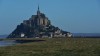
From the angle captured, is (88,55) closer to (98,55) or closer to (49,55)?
(98,55)

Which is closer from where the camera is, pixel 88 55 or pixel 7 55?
pixel 88 55

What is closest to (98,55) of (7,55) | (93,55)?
(93,55)

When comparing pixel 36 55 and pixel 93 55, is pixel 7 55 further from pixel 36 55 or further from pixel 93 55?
pixel 93 55

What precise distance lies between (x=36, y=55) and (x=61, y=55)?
15.8 ft

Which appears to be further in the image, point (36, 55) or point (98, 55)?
point (36, 55)

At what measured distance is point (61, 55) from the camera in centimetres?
5609

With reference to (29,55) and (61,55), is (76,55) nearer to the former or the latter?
(61,55)

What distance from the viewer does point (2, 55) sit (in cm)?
6119

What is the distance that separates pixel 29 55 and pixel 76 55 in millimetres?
9158

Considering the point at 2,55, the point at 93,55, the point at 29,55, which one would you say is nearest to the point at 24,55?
the point at 29,55

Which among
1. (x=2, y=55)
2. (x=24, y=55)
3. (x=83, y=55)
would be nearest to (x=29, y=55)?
(x=24, y=55)

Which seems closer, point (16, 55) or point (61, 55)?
point (61, 55)

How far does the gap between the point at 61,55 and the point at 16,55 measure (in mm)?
8837

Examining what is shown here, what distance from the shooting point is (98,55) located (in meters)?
53.4
